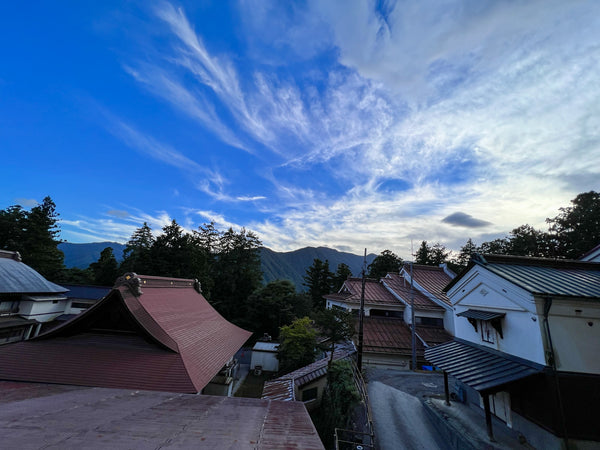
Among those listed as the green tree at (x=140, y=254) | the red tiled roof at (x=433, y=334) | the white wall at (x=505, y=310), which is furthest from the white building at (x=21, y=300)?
the red tiled roof at (x=433, y=334)

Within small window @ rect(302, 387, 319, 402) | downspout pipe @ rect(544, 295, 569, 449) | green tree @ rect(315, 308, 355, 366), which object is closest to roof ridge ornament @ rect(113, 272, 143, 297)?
green tree @ rect(315, 308, 355, 366)

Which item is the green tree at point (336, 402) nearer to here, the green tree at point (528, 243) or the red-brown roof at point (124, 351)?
the red-brown roof at point (124, 351)

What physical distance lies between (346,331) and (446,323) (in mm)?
13416

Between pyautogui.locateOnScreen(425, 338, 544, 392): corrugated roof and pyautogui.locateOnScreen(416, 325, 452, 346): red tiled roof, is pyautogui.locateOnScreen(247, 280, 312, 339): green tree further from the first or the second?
pyautogui.locateOnScreen(425, 338, 544, 392): corrugated roof

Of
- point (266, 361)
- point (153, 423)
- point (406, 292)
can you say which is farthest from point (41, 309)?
point (406, 292)

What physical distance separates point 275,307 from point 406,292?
15784 mm

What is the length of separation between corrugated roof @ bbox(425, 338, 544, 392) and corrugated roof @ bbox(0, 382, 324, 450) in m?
6.76

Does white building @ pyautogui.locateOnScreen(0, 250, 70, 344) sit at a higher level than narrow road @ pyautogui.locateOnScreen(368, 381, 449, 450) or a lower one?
higher

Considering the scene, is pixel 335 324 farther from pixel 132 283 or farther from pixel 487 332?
pixel 132 283

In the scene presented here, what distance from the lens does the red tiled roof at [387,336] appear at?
62.3 feet

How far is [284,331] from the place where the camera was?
787 inches

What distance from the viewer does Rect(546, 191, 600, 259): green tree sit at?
24.9 m

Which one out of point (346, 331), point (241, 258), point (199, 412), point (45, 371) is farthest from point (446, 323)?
point (241, 258)


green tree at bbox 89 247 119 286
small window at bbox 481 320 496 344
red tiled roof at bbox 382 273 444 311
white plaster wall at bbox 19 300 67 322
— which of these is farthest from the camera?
green tree at bbox 89 247 119 286
